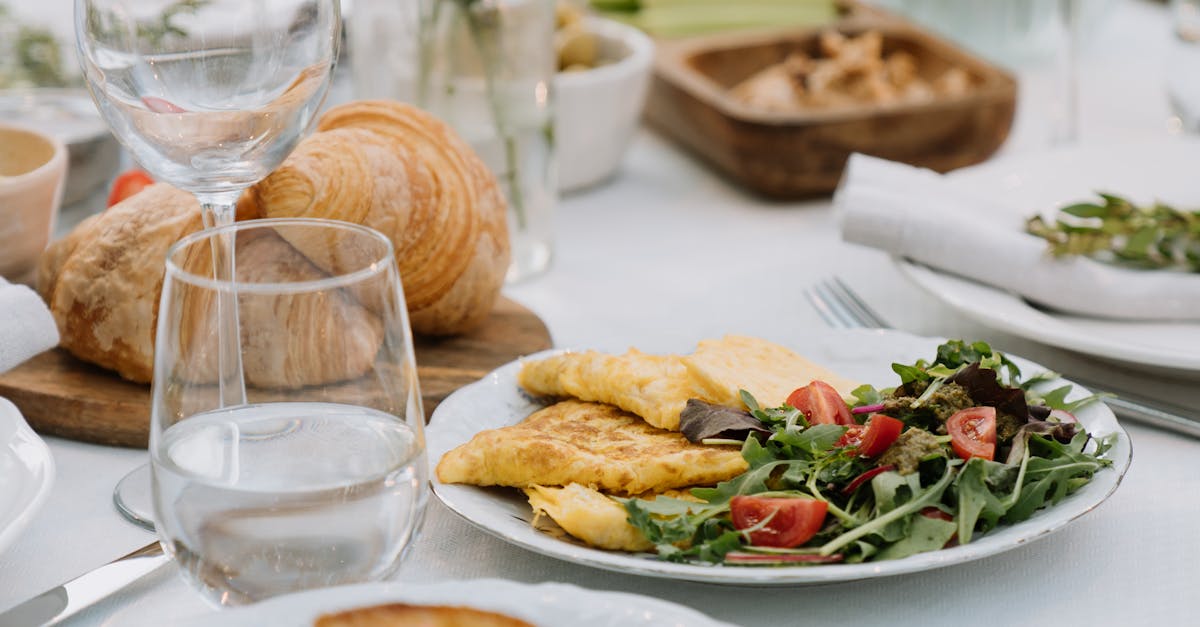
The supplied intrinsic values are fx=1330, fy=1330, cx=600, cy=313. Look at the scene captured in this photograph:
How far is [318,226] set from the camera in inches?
30.2

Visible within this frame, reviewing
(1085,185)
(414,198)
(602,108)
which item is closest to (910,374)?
(414,198)

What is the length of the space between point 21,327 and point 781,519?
0.62m

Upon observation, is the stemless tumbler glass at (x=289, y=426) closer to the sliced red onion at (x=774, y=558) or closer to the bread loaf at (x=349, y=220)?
the sliced red onion at (x=774, y=558)

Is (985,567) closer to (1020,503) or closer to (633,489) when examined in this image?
(1020,503)

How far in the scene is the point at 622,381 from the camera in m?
0.98

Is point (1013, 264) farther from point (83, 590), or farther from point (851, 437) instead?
point (83, 590)

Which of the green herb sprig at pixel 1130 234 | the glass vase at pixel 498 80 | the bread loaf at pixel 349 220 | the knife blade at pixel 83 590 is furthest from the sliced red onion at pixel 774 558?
the glass vase at pixel 498 80

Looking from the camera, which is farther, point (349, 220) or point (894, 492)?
point (349, 220)

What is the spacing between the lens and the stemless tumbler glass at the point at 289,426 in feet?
2.30

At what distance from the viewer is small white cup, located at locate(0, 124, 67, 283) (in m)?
1.27

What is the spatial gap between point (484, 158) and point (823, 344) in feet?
1.69

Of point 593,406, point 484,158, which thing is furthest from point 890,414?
point 484,158

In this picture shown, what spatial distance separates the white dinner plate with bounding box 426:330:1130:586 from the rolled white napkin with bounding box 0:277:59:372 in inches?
12.7

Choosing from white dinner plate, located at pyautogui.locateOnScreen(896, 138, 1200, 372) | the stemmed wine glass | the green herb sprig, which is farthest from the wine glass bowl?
the green herb sprig
